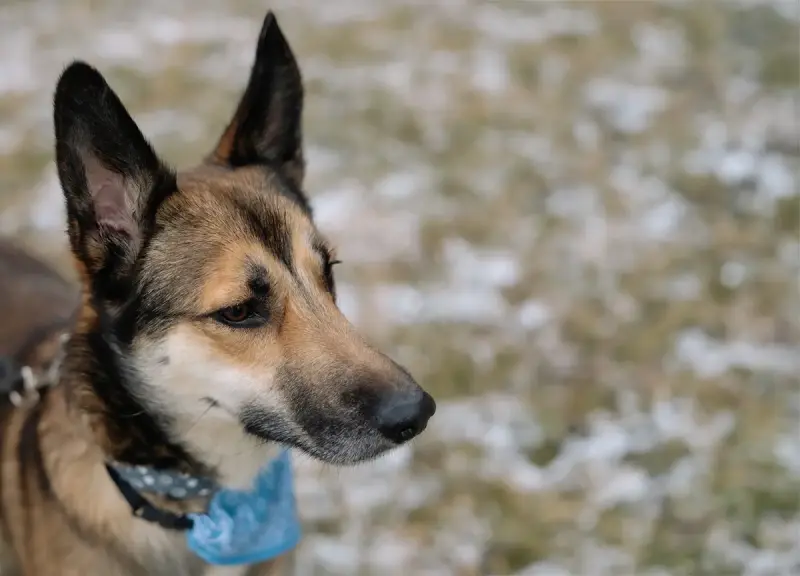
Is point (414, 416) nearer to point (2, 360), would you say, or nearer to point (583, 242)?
point (2, 360)

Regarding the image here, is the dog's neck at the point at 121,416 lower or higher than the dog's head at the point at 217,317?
lower

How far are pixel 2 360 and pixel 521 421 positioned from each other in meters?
2.48

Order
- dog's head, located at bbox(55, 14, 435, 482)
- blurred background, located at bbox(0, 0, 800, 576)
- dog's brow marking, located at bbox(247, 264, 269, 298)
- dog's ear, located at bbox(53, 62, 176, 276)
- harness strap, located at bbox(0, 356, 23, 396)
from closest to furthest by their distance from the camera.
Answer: dog's ear, located at bbox(53, 62, 176, 276) → dog's head, located at bbox(55, 14, 435, 482) → dog's brow marking, located at bbox(247, 264, 269, 298) → harness strap, located at bbox(0, 356, 23, 396) → blurred background, located at bbox(0, 0, 800, 576)

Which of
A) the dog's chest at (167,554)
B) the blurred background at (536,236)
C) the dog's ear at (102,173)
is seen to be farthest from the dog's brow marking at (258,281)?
the blurred background at (536,236)

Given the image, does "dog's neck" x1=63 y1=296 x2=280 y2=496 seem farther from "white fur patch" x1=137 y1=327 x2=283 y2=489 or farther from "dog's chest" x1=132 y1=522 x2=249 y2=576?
"dog's chest" x1=132 y1=522 x2=249 y2=576

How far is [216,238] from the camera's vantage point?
8.32ft

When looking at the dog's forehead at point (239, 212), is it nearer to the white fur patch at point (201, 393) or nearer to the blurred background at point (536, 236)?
the white fur patch at point (201, 393)

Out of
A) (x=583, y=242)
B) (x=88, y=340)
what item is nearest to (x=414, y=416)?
(x=88, y=340)

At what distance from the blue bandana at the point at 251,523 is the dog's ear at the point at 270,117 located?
3.40ft

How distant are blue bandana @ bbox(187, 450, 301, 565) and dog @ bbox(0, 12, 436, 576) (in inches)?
2.2

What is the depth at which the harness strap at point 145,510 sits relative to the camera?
2.59 metres

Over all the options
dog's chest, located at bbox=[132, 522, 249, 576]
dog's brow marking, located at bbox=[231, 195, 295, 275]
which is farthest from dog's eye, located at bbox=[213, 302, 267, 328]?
dog's chest, located at bbox=[132, 522, 249, 576]

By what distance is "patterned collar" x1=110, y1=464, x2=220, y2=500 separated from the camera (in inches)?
101

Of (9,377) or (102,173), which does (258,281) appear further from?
(9,377)
